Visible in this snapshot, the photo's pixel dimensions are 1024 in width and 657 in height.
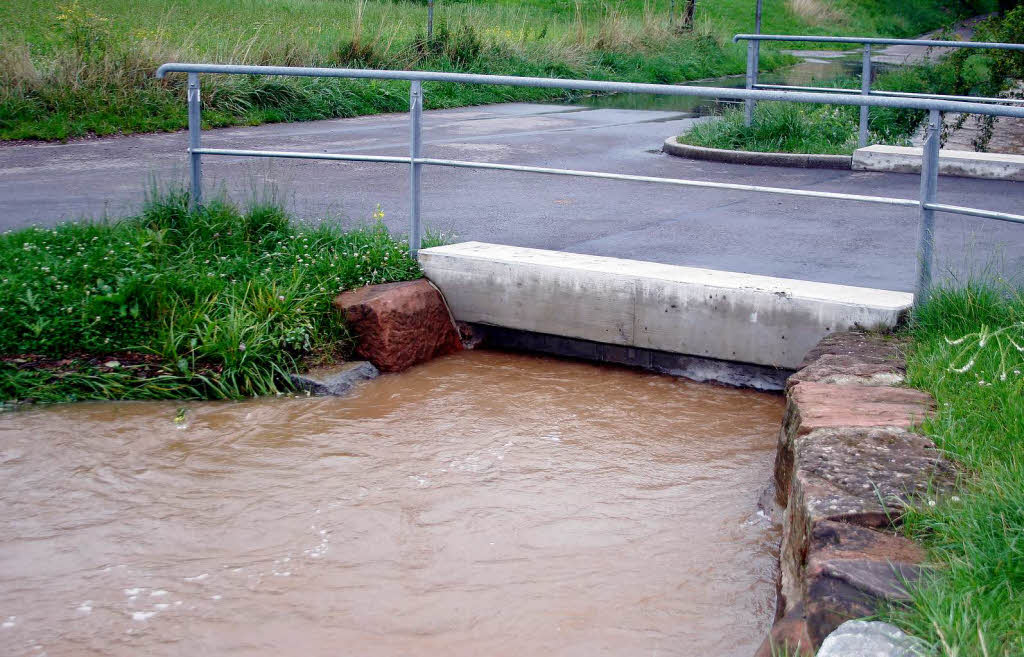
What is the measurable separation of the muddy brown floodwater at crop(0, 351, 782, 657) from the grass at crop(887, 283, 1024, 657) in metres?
0.84

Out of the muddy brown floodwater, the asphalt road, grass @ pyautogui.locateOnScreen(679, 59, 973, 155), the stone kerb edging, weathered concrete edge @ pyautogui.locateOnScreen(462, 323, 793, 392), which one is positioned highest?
grass @ pyautogui.locateOnScreen(679, 59, 973, 155)

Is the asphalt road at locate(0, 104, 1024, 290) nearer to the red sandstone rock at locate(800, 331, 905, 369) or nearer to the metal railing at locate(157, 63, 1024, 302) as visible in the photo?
the metal railing at locate(157, 63, 1024, 302)

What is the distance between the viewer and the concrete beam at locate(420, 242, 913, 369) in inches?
235

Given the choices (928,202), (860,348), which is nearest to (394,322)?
(860,348)

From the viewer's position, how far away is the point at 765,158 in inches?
498

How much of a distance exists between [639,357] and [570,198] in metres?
3.99

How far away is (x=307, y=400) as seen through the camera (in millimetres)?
6090

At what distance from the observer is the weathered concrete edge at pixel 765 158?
12.2m

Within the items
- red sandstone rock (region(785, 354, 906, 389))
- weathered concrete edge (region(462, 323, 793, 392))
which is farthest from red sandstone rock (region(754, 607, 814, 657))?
weathered concrete edge (region(462, 323, 793, 392))

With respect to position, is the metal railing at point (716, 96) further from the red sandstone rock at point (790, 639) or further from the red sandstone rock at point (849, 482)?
the red sandstone rock at point (790, 639)

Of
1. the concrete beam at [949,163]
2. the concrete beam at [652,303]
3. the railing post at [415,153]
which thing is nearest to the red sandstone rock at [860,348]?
the concrete beam at [652,303]

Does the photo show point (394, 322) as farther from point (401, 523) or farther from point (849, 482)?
point (849, 482)

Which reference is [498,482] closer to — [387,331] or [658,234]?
[387,331]

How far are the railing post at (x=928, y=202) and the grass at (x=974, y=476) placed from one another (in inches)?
4.2
